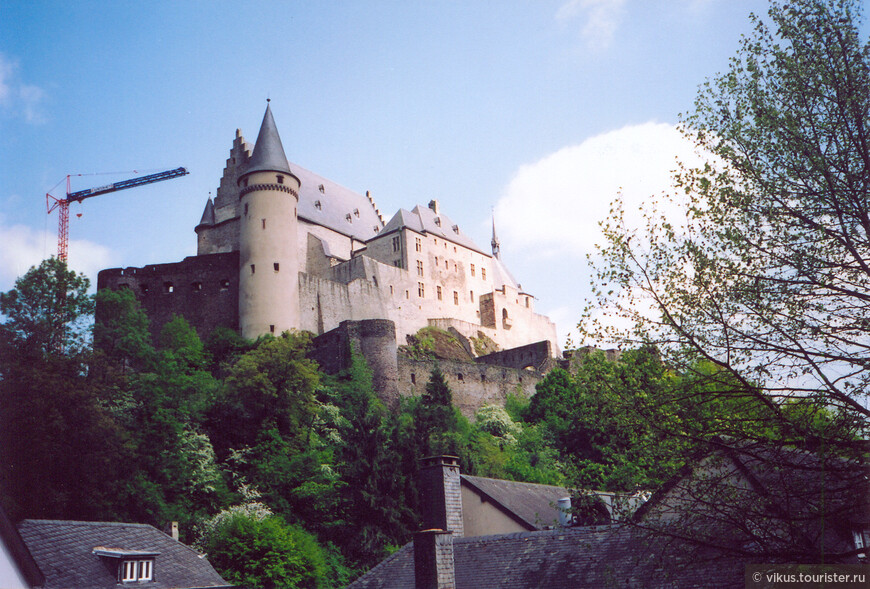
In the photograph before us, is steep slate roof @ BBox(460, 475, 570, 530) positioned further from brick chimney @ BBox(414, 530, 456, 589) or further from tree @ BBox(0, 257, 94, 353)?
tree @ BBox(0, 257, 94, 353)

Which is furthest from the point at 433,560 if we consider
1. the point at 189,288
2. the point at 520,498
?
the point at 189,288

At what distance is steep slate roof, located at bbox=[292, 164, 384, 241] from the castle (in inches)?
4.9

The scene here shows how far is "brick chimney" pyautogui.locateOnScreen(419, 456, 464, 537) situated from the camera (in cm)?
1741

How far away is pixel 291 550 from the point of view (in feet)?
89.1

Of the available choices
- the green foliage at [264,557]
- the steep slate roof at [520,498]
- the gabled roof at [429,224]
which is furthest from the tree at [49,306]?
the gabled roof at [429,224]

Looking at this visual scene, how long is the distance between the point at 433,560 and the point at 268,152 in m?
46.6

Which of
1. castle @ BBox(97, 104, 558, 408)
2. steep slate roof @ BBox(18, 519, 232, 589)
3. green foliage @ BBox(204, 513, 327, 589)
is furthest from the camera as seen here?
castle @ BBox(97, 104, 558, 408)

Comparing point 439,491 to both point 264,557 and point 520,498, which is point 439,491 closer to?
point 520,498

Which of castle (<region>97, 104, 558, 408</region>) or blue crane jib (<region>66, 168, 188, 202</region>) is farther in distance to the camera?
blue crane jib (<region>66, 168, 188, 202</region>)

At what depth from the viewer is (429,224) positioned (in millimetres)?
72250

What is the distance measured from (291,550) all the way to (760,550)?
20.1 m

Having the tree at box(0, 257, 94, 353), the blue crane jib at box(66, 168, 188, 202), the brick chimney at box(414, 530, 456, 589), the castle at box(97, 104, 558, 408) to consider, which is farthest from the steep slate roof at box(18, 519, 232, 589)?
the blue crane jib at box(66, 168, 188, 202)

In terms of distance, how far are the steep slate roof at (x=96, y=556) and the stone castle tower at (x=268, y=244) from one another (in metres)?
32.1

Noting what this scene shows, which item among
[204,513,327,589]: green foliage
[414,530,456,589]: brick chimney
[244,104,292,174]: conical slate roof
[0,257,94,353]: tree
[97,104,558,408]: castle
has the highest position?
[244,104,292,174]: conical slate roof
